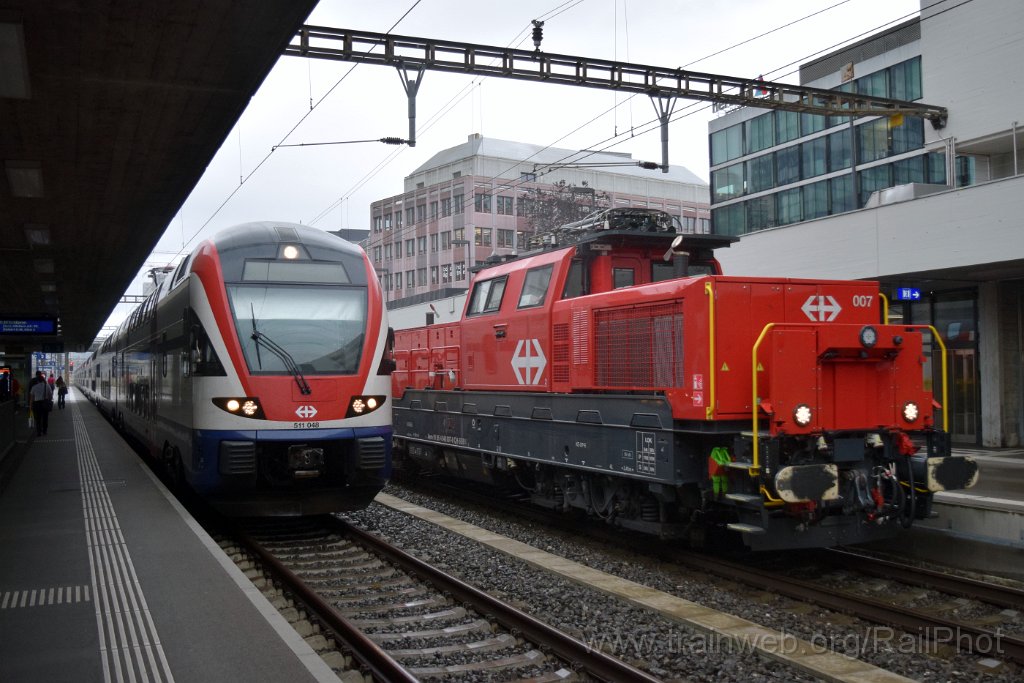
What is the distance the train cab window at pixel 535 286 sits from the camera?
36.3 ft

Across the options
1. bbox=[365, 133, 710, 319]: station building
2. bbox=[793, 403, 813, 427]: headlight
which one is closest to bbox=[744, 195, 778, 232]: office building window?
bbox=[365, 133, 710, 319]: station building

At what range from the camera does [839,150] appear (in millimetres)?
34250

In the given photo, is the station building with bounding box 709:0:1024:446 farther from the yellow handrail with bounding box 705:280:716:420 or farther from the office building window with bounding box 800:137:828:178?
the office building window with bounding box 800:137:828:178

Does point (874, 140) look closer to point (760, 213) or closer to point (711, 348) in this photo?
point (760, 213)

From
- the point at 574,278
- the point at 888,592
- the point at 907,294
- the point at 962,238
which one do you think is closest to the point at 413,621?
the point at 888,592

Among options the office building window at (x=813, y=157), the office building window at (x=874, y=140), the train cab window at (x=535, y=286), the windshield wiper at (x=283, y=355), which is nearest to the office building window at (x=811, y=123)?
the office building window at (x=813, y=157)

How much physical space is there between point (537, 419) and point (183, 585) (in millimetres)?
5124

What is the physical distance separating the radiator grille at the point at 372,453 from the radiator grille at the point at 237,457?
119 centimetres

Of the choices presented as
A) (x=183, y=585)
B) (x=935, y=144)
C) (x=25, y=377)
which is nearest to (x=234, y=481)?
(x=183, y=585)

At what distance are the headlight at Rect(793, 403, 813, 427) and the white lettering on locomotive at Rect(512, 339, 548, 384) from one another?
12.3 ft

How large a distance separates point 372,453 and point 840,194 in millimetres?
29577

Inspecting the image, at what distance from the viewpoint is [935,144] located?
19578 mm

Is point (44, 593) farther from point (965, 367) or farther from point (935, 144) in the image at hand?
point (935, 144)

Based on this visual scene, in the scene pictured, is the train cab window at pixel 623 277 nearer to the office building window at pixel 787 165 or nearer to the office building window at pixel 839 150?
the office building window at pixel 839 150
